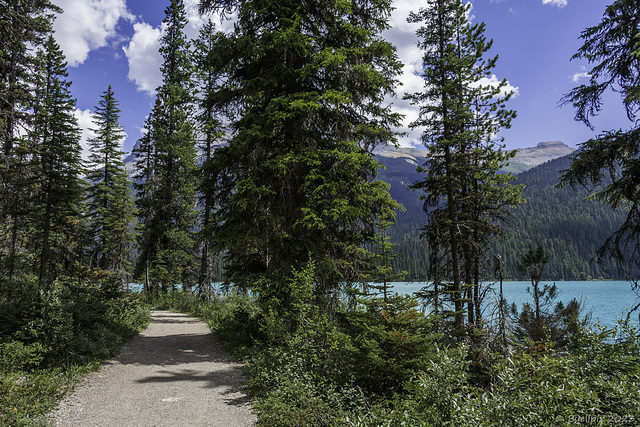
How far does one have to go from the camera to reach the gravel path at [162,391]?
207 inches

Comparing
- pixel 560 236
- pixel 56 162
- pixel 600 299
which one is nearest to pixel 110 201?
pixel 56 162

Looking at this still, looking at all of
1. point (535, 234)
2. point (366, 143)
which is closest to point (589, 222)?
point (535, 234)

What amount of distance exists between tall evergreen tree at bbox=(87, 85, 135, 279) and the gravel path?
16.0 m

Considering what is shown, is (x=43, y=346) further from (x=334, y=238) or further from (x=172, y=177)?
(x=172, y=177)

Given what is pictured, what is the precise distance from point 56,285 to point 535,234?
562 feet

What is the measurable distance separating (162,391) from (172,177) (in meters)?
17.4

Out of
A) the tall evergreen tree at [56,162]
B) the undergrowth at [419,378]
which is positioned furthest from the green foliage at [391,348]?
the tall evergreen tree at [56,162]

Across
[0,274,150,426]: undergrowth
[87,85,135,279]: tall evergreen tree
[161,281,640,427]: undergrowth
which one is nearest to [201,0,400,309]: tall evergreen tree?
[161,281,640,427]: undergrowth

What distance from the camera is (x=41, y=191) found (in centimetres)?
1239

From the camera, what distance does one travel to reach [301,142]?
955cm

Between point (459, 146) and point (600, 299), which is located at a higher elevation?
point (459, 146)

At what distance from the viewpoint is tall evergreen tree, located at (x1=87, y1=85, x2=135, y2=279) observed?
24.0 meters

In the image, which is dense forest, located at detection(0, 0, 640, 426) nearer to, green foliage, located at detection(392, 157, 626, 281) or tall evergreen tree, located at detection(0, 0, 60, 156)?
tall evergreen tree, located at detection(0, 0, 60, 156)

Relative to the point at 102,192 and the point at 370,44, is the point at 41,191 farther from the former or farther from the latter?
the point at 102,192
